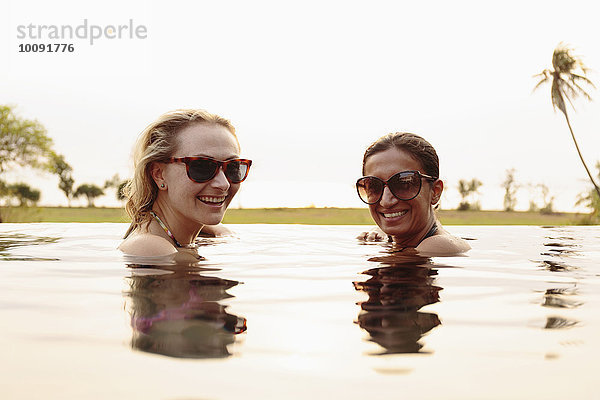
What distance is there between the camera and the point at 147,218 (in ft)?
15.0

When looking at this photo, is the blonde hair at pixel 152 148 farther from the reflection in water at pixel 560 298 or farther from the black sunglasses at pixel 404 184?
the reflection in water at pixel 560 298

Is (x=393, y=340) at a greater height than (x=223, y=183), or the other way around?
(x=223, y=183)

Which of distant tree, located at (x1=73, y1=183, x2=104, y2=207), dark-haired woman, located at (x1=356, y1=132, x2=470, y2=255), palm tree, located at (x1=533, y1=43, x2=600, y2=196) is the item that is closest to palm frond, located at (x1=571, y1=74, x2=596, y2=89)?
palm tree, located at (x1=533, y1=43, x2=600, y2=196)

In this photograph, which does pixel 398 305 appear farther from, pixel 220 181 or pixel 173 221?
pixel 173 221

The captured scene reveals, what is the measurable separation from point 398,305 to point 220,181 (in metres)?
2.41

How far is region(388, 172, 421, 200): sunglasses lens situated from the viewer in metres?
4.64

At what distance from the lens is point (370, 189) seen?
4875mm

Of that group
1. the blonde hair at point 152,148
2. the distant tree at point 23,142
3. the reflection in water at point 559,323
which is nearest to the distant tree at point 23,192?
the distant tree at point 23,142

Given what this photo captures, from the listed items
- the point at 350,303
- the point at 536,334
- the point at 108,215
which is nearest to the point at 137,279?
the point at 350,303

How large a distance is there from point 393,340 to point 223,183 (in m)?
2.87

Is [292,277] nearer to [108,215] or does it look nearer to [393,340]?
[393,340]

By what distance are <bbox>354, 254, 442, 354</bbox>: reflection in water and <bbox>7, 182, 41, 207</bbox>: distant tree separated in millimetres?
25523

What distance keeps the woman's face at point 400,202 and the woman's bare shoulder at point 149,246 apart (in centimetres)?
191

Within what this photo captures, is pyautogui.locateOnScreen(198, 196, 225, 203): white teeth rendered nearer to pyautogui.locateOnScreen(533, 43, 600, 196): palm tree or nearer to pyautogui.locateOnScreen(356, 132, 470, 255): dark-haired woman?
pyautogui.locateOnScreen(356, 132, 470, 255): dark-haired woman
